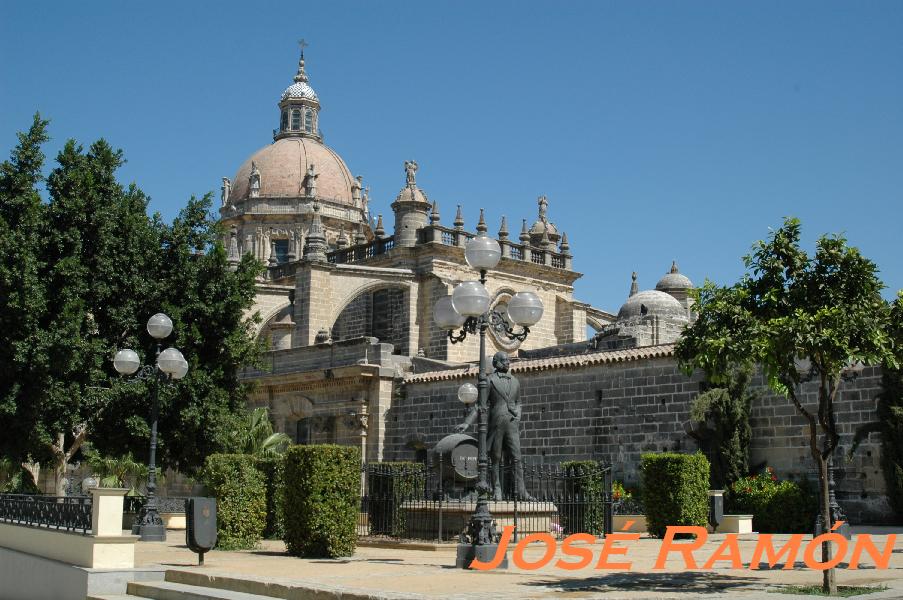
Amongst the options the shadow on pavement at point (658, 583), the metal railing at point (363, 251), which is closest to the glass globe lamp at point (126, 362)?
the shadow on pavement at point (658, 583)

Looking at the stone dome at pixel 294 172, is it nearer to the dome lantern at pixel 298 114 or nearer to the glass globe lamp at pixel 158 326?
the dome lantern at pixel 298 114

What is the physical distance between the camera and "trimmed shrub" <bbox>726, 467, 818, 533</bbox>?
1866cm

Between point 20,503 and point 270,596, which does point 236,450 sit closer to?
point 20,503

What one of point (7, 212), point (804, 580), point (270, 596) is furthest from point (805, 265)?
point (7, 212)

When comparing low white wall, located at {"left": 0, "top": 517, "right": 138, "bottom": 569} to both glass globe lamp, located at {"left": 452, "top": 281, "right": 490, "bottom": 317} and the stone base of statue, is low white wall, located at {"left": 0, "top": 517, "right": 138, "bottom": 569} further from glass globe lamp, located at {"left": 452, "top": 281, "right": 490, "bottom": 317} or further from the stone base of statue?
glass globe lamp, located at {"left": 452, "top": 281, "right": 490, "bottom": 317}

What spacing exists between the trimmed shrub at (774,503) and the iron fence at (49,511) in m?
12.2

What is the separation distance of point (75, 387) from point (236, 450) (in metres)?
4.30

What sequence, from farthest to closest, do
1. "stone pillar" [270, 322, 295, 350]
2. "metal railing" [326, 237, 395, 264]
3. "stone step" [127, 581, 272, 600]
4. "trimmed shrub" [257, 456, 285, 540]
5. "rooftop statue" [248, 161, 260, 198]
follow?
"rooftop statue" [248, 161, 260, 198] → "metal railing" [326, 237, 395, 264] → "stone pillar" [270, 322, 295, 350] → "trimmed shrub" [257, 456, 285, 540] → "stone step" [127, 581, 272, 600]

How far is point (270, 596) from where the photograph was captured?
990 centimetres

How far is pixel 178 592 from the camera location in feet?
35.8

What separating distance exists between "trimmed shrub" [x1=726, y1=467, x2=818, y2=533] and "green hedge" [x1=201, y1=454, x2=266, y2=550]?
8.94 metres

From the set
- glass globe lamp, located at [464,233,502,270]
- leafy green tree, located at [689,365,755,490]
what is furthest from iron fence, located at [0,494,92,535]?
leafy green tree, located at [689,365,755,490]

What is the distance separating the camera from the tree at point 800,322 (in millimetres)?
9172

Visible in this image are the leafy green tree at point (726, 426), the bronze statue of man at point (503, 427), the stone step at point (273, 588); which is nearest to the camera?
the stone step at point (273, 588)
